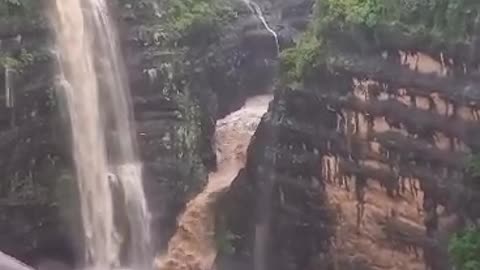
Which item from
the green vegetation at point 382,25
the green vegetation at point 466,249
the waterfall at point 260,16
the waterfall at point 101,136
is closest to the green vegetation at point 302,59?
the green vegetation at point 382,25

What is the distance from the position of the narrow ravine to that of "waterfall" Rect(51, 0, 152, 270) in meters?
0.33

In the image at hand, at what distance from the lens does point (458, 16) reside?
6523 millimetres

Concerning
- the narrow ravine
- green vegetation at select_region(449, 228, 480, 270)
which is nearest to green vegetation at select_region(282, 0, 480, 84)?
the narrow ravine

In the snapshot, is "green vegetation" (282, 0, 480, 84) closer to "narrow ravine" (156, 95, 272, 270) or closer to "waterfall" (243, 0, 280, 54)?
"narrow ravine" (156, 95, 272, 270)

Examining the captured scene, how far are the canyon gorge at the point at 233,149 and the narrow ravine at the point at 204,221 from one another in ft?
0.06

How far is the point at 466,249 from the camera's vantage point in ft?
20.7

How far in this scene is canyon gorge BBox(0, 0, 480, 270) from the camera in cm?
679

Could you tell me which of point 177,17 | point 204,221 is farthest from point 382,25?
point 204,221

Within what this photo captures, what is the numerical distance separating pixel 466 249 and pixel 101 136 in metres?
3.76

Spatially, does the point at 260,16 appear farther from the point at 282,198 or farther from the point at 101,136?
the point at 101,136

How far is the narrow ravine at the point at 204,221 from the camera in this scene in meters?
8.17

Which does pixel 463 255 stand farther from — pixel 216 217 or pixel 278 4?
pixel 278 4

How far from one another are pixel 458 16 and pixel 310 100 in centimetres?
178

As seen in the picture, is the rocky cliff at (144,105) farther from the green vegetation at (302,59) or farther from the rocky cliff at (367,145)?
the green vegetation at (302,59)
